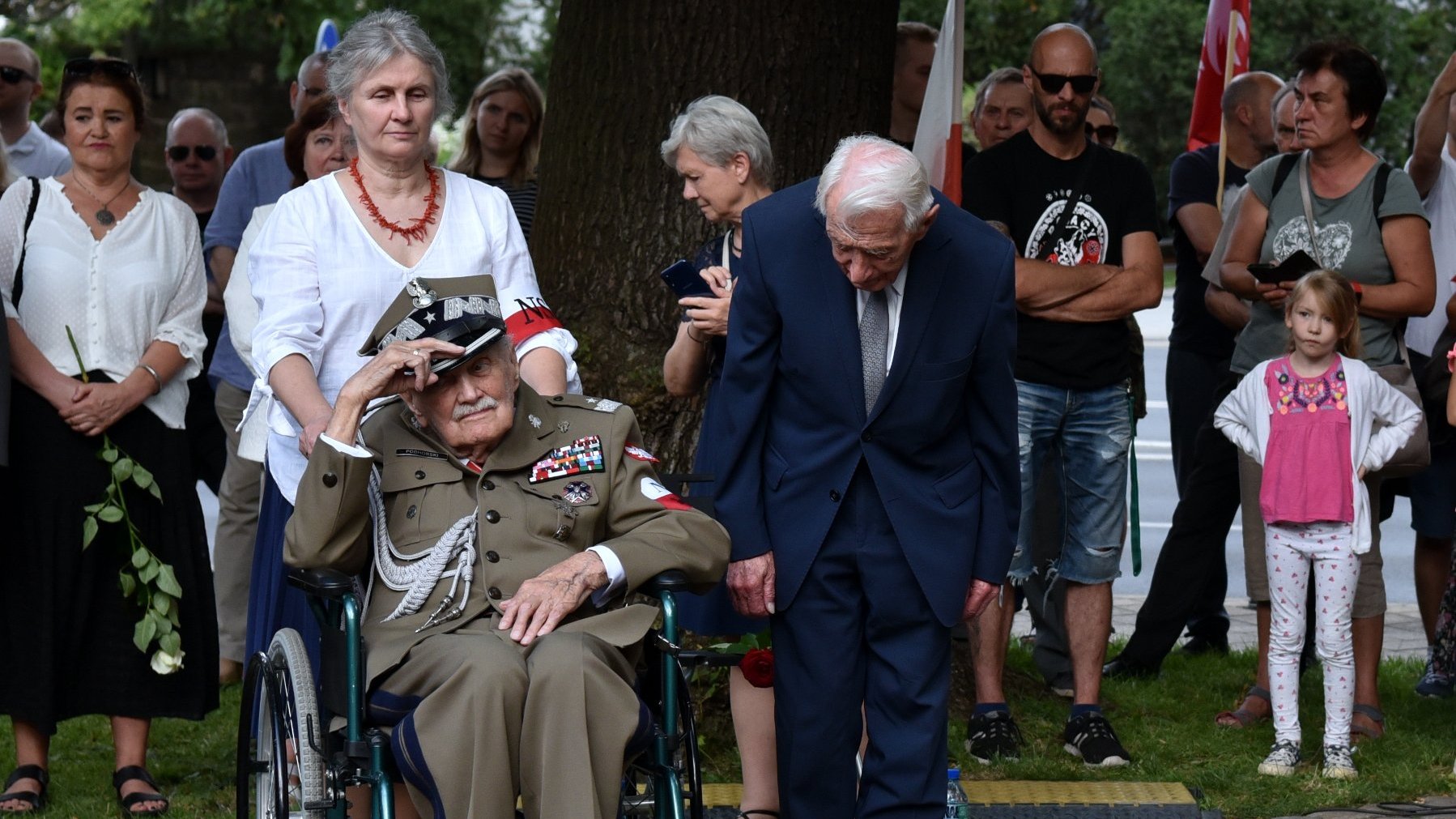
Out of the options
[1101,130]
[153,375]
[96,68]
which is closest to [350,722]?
[153,375]

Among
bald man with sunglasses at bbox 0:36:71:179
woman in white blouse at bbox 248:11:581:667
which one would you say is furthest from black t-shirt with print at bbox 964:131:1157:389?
bald man with sunglasses at bbox 0:36:71:179

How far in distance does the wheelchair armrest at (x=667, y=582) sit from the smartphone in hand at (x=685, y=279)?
110 cm

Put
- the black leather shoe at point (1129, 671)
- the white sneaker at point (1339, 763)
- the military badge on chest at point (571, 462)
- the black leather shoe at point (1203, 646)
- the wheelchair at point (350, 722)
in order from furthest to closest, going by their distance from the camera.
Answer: the black leather shoe at point (1203, 646)
the black leather shoe at point (1129, 671)
the white sneaker at point (1339, 763)
the military badge on chest at point (571, 462)
the wheelchair at point (350, 722)

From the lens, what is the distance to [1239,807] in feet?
19.2

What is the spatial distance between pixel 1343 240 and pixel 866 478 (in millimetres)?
2761

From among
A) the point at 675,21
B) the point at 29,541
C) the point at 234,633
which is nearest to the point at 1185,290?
the point at 675,21

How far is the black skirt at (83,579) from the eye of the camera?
5.89 m

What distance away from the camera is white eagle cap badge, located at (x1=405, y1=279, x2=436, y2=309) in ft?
14.2

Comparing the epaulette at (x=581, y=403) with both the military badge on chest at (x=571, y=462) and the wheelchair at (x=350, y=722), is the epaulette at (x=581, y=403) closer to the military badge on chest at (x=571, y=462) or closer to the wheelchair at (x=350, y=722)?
the military badge on chest at (x=571, y=462)

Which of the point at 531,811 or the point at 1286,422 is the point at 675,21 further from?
the point at 531,811

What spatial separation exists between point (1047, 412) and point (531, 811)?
291cm

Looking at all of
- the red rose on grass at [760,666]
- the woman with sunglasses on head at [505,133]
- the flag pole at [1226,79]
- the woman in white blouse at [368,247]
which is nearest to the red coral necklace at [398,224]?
the woman in white blouse at [368,247]

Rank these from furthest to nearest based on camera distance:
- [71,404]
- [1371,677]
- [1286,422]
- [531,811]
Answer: [1371,677], [1286,422], [71,404], [531,811]

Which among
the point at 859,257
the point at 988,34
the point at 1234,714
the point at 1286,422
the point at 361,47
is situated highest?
the point at 988,34
